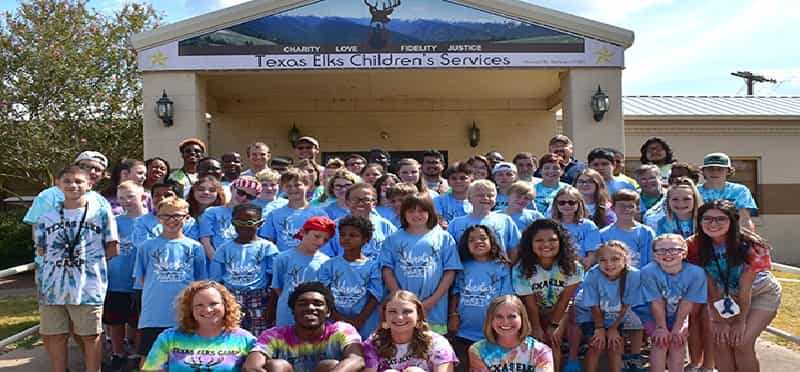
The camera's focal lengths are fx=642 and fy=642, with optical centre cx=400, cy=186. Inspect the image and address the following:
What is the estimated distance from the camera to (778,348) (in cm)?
594

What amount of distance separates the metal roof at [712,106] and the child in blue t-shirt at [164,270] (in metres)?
11.6

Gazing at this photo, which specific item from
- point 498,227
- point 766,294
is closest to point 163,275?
point 498,227

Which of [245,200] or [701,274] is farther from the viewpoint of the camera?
[245,200]

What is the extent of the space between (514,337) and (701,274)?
158 cm

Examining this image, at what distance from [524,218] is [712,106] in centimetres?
1292

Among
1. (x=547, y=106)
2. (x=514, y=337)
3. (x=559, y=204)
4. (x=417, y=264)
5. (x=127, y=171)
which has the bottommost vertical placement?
(x=514, y=337)

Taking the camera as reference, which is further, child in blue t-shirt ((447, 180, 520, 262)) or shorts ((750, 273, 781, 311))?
child in blue t-shirt ((447, 180, 520, 262))

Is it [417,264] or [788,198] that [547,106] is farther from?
[417,264]

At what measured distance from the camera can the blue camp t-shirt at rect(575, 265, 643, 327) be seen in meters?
4.57

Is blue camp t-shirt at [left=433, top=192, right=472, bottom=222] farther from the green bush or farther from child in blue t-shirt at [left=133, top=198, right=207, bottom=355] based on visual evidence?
the green bush

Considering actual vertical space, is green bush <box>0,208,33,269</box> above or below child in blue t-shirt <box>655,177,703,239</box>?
below

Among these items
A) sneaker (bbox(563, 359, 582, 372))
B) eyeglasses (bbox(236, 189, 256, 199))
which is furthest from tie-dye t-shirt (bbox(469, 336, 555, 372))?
eyeglasses (bbox(236, 189, 256, 199))

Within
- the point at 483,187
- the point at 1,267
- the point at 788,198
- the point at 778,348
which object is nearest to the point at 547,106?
the point at 788,198

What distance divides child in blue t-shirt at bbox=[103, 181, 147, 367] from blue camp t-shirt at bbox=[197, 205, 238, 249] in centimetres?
54
